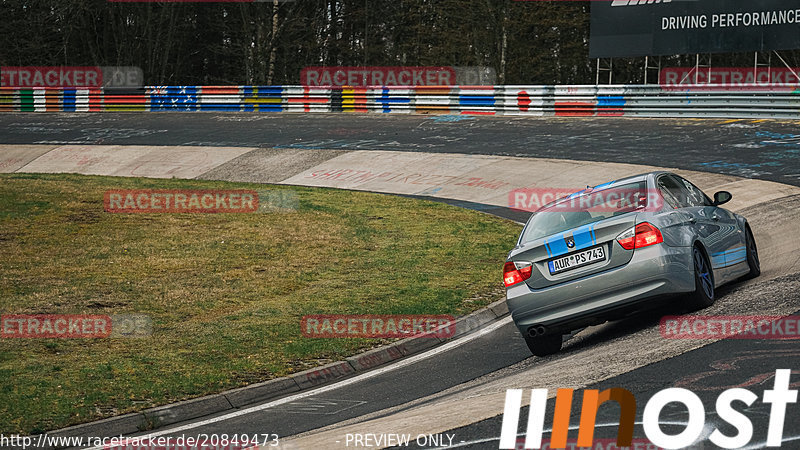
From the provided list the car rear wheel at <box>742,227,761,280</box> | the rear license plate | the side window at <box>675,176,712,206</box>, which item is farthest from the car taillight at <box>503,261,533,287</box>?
the car rear wheel at <box>742,227,761,280</box>

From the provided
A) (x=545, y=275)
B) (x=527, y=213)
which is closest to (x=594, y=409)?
(x=545, y=275)

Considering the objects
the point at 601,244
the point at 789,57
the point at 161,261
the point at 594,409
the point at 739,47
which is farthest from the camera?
the point at 789,57

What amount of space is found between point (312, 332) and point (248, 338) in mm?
710

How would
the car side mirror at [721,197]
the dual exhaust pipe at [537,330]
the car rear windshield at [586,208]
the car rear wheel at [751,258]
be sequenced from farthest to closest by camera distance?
the car rear wheel at [751,258] < the car side mirror at [721,197] < the car rear windshield at [586,208] < the dual exhaust pipe at [537,330]

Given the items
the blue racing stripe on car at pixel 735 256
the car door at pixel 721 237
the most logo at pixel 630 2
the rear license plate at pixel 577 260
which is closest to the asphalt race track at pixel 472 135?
the most logo at pixel 630 2

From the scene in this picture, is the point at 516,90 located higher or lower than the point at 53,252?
higher

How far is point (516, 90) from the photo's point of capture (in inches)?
1271

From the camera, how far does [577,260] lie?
8570mm

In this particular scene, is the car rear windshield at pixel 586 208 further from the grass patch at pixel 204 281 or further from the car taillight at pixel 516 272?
the grass patch at pixel 204 281

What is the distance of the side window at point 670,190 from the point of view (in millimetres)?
9219

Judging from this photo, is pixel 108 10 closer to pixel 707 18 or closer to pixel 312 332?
pixel 707 18

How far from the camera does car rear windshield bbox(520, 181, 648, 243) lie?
888 cm

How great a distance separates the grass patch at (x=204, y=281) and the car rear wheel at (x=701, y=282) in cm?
299

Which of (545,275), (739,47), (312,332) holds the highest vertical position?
(739,47)
